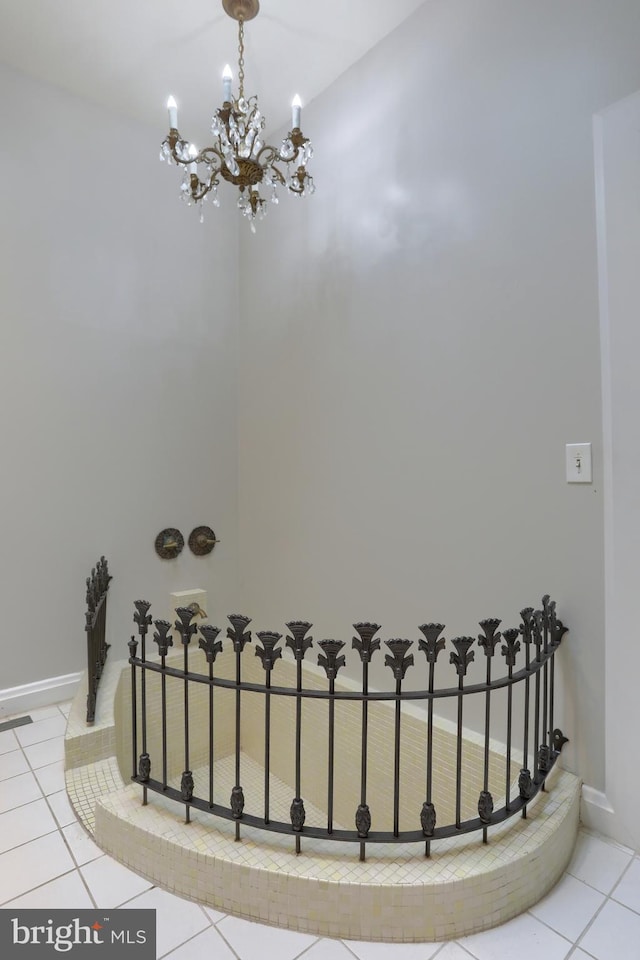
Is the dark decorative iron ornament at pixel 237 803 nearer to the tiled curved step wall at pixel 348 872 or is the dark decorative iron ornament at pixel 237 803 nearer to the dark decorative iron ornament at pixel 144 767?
the tiled curved step wall at pixel 348 872

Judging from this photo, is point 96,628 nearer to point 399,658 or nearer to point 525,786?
point 399,658

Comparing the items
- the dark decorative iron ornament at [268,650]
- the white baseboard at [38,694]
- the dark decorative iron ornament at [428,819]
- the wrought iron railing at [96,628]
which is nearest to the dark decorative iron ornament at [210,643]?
the dark decorative iron ornament at [268,650]

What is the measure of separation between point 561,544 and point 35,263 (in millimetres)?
2836

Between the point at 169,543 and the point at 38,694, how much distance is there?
3.33 feet

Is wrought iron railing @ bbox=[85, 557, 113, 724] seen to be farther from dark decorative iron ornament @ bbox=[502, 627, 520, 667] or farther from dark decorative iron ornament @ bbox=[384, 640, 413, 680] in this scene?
dark decorative iron ornament @ bbox=[502, 627, 520, 667]

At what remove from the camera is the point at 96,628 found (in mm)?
2277

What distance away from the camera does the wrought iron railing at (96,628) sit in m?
2.09

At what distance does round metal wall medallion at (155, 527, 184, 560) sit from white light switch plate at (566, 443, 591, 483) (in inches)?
88.9

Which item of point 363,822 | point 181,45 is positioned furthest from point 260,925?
point 181,45

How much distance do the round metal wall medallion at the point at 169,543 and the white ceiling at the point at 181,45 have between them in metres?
2.50

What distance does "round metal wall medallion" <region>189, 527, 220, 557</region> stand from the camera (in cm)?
313

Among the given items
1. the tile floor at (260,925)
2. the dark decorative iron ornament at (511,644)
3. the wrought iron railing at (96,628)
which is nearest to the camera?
the tile floor at (260,925)

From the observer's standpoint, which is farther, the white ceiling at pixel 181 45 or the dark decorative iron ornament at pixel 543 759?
the white ceiling at pixel 181 45

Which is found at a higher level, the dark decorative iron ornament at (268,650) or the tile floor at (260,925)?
the dark decorative iron ornament at (268,650)
